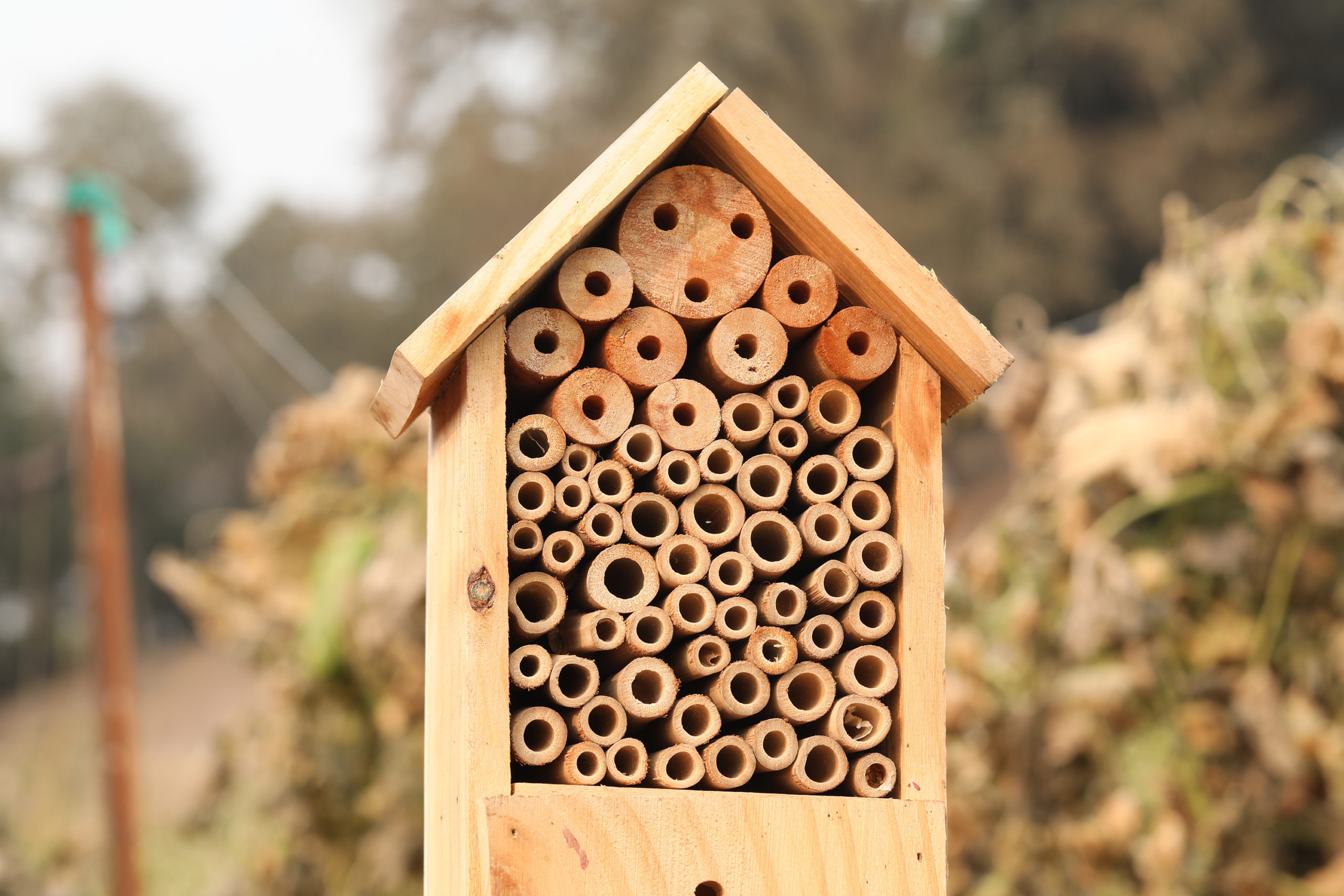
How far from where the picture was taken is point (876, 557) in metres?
0.68

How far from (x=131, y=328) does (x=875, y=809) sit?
8405 millimetres

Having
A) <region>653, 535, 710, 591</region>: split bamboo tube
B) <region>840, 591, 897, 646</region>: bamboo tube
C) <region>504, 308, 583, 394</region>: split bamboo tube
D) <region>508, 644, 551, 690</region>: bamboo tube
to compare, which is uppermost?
<region>504, 308, 583, 394</region>: split bamboo tube

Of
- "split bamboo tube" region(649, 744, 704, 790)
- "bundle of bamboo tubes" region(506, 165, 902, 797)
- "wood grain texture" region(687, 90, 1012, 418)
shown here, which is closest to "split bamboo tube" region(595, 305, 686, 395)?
"bundle of bamboo tubes" region(506, 165, 902, 797)

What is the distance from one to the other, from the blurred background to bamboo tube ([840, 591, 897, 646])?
0.98 metres

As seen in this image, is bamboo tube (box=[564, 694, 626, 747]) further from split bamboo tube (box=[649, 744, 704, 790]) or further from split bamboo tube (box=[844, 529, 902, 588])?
split bamboo tube (box=[844, 529, 902, 588])

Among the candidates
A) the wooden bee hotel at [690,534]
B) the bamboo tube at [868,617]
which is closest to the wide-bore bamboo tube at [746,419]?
the wooden bee hotel at [690,534]

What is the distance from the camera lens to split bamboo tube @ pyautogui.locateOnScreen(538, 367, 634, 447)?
2.19 feet

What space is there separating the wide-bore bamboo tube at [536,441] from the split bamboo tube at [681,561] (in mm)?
80

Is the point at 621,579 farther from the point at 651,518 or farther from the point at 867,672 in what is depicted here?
the point at 867,672

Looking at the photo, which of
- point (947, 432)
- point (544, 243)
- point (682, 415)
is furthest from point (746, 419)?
point (947, 432)

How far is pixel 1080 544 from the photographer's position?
171cm

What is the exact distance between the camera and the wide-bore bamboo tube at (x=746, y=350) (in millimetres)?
688

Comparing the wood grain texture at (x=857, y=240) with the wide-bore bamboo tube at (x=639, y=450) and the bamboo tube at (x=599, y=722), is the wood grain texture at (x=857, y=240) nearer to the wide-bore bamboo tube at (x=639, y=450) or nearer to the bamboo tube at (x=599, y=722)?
the wide-bore bamboo tube at (x=639, y=450)

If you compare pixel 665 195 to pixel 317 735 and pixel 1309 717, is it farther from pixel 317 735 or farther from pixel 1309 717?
pixel 317 735
